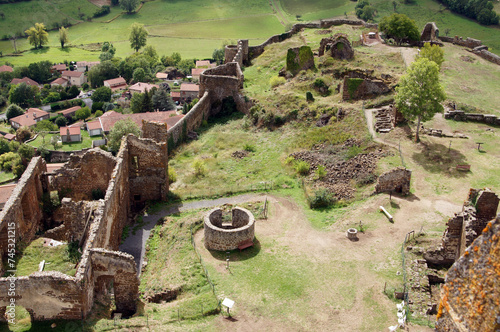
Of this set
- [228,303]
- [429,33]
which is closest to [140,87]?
[429,33]

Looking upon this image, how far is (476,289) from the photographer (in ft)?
26.5

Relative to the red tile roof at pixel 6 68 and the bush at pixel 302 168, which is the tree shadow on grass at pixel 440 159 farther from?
the red tile roof at pixel 6 68

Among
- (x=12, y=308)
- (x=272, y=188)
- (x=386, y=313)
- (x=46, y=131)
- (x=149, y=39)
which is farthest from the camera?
(x=149, y=39)

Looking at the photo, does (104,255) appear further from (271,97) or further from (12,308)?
(271,97)

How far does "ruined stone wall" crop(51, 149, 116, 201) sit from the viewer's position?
31.0 m

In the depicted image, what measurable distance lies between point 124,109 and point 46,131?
1669cm

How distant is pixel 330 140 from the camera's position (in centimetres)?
3806

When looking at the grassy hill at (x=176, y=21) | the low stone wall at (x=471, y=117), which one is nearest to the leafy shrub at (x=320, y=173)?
the low stone wall at (x=471, y=117)

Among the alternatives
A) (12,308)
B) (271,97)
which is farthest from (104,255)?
(271,97)

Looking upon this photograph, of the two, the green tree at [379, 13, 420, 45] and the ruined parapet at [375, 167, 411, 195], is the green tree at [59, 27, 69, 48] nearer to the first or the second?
the green tree at [379, 13, 420, 45]

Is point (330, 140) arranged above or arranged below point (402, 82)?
below

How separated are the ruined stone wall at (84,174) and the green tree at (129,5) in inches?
5591

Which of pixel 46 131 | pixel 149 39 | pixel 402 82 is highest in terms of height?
pixel 402 82

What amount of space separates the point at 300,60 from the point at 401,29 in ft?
53.0
